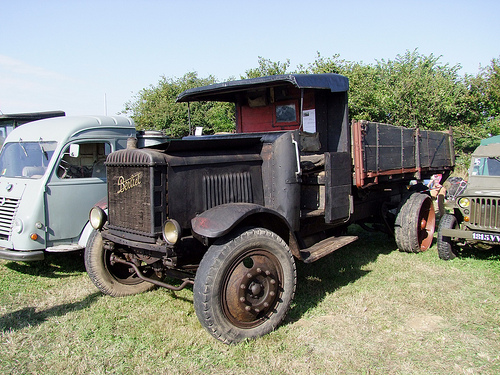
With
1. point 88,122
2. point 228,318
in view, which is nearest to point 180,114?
point 88,122

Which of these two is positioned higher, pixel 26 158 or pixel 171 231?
pixel 26 158

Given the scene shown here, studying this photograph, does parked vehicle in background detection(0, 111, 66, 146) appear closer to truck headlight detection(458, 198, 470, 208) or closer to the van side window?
the van side window

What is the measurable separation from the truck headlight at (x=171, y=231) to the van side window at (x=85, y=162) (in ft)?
9.95

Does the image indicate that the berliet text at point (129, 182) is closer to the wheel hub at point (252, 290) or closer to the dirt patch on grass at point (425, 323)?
the wheel hub at point (252, 290)

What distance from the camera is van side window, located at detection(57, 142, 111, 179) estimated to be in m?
6.05

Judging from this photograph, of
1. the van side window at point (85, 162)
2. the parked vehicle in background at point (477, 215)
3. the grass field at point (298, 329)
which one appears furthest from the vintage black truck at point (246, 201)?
the van side window at point (85, 162)

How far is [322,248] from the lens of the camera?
4.88m

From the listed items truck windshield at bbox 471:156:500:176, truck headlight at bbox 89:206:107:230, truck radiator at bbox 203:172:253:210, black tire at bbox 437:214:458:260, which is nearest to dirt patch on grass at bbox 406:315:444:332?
truck radiator at bbox 203:172:253:210

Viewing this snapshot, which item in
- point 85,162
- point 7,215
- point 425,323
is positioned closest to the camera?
point 425,323

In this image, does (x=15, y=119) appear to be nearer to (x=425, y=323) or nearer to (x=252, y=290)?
(x=252, y=290)

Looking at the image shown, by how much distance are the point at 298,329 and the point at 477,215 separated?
372 cm

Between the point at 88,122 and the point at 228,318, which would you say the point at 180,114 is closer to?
the point at 88,122

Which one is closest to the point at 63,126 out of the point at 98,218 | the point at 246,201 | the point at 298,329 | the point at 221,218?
the point at 98,218

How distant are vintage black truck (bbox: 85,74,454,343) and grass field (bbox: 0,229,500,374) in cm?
32
